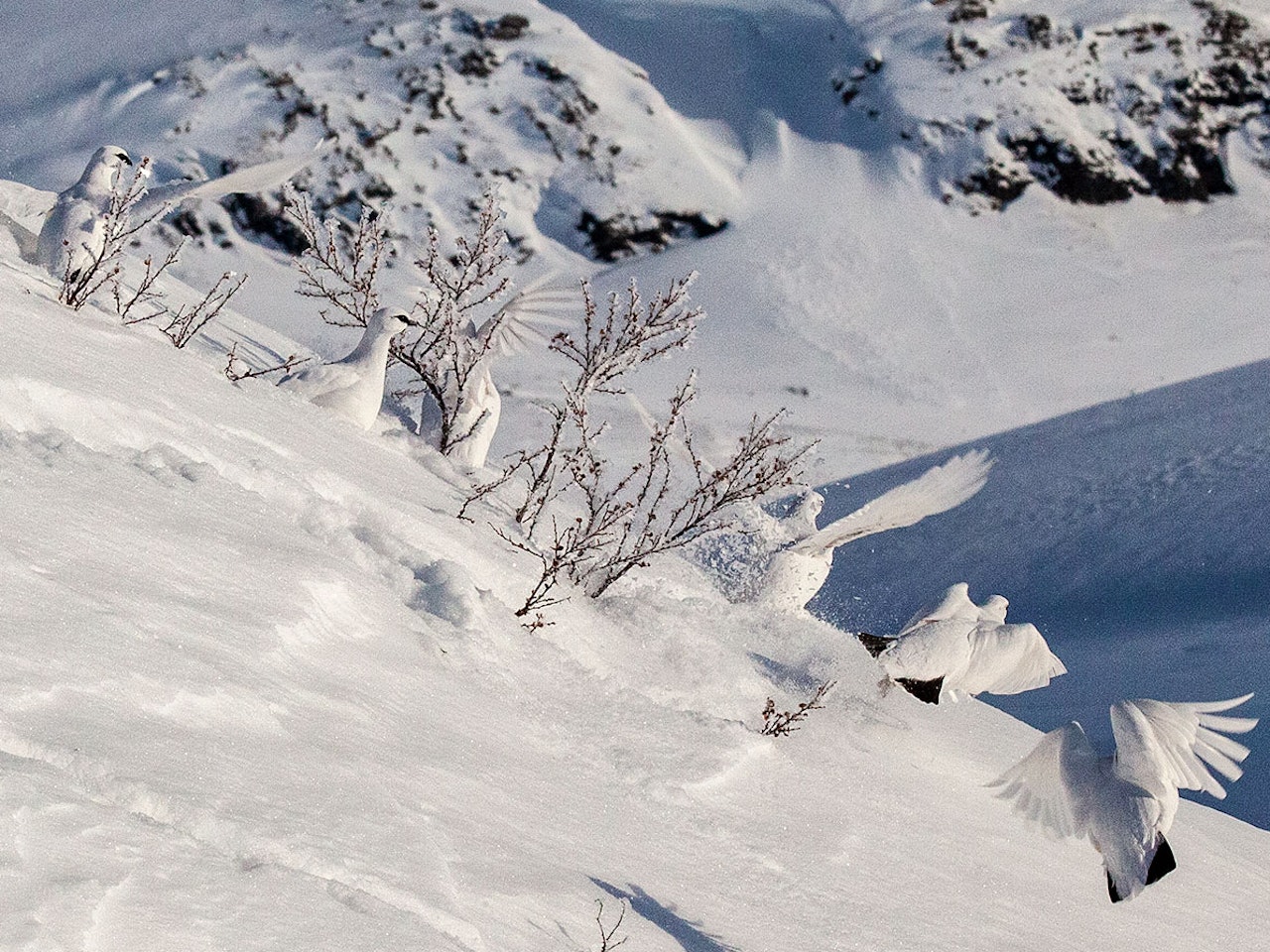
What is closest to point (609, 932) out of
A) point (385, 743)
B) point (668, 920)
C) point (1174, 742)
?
point (668, 920)

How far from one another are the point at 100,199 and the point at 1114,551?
41.7ft

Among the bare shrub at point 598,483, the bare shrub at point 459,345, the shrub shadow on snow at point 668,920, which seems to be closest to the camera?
the shrub shadow on snow at point 668,920

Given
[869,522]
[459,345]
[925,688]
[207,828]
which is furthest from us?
[459,345]

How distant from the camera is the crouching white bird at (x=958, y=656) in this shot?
17.2 ft

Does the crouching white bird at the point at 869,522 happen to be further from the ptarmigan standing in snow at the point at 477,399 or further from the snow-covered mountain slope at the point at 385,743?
the ptarmigan standing in snow at the point at 477,399

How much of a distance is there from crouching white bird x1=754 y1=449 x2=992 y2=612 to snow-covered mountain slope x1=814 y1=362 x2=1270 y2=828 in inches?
235

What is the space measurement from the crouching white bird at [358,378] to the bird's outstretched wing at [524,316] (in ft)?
3.31

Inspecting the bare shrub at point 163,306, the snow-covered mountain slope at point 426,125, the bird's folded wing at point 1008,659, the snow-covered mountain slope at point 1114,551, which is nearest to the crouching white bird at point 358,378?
the bare shrub at point 163,306

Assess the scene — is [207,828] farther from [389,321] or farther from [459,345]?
[459,345]

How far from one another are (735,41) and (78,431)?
29927 millimetres

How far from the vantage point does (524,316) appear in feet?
23.5

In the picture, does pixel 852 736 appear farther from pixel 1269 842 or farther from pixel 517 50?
pixel 517 50

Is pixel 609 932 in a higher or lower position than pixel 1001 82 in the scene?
Result: higher

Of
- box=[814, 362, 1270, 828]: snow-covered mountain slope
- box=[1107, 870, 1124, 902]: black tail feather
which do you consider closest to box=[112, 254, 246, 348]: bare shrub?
box=[1107, 870, 1124, 902]: black tail feather
